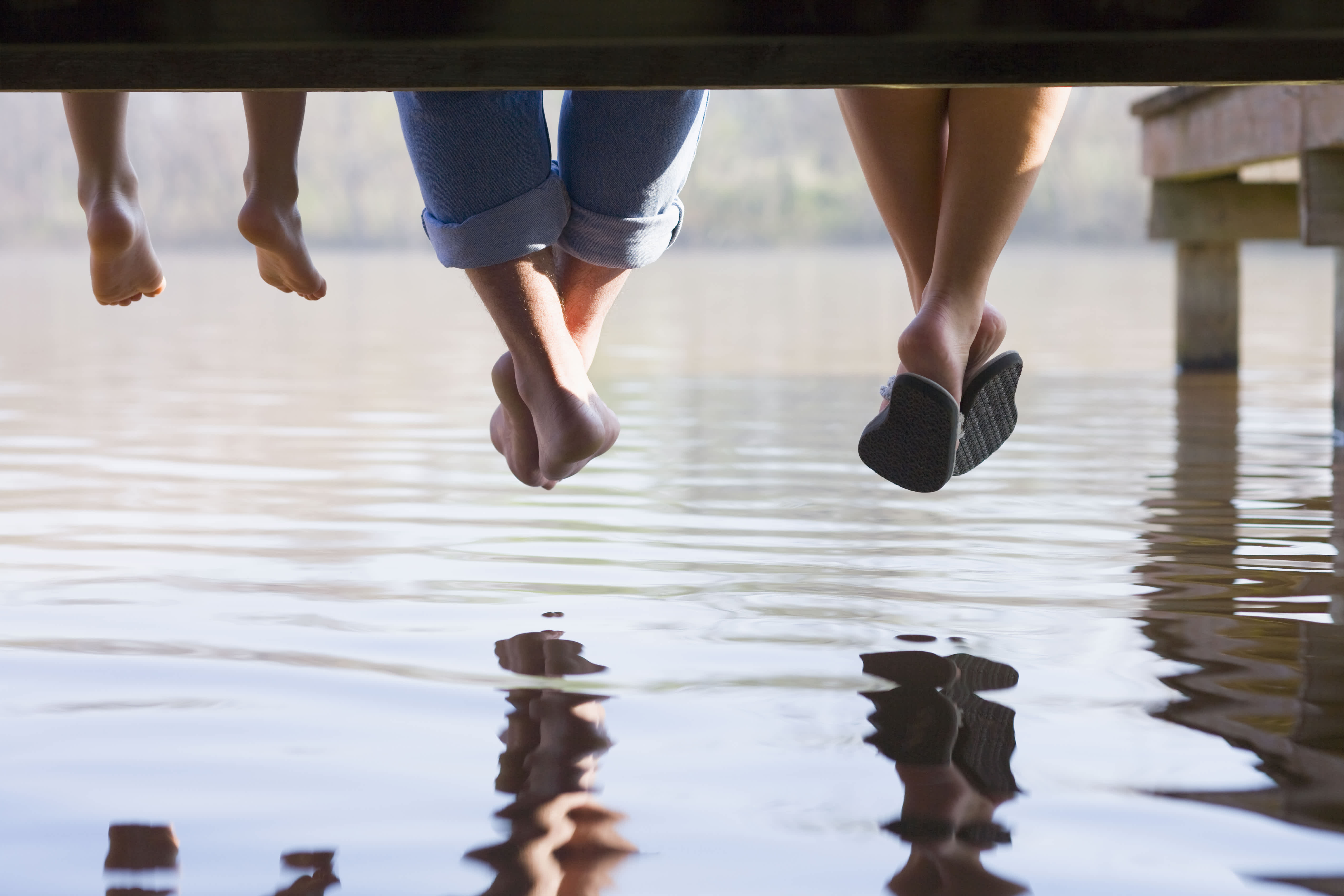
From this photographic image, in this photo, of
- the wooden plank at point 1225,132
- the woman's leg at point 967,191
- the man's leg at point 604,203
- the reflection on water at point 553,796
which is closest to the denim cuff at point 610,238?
the man's leg at point 604,203

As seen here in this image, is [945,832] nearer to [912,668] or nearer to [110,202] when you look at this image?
[912,668]

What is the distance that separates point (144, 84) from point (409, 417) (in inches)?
70.0

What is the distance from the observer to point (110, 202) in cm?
134

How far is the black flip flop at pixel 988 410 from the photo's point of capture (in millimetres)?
1095

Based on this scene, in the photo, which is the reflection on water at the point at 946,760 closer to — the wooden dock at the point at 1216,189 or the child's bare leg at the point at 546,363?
the child's bare leg at the point at 546,363

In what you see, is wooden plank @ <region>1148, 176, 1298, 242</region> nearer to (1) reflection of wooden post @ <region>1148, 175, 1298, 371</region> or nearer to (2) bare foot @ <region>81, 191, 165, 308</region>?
(1) reflection of wooden post @ <region>1148, 175, 1298, 371</region>

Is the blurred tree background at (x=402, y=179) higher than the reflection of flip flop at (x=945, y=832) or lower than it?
higher

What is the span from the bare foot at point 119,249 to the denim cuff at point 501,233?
14.2 inches

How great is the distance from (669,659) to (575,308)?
362 millimetres

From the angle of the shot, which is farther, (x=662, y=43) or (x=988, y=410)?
(x=988, y=410)

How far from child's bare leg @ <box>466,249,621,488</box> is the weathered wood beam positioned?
351 mm

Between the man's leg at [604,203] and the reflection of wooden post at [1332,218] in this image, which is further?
the reflection of wooden post at [1332,218]

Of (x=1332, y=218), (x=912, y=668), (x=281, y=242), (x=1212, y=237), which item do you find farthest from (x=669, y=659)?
(x=1212, y=237)

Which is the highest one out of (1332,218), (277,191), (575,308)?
(1332,218)
